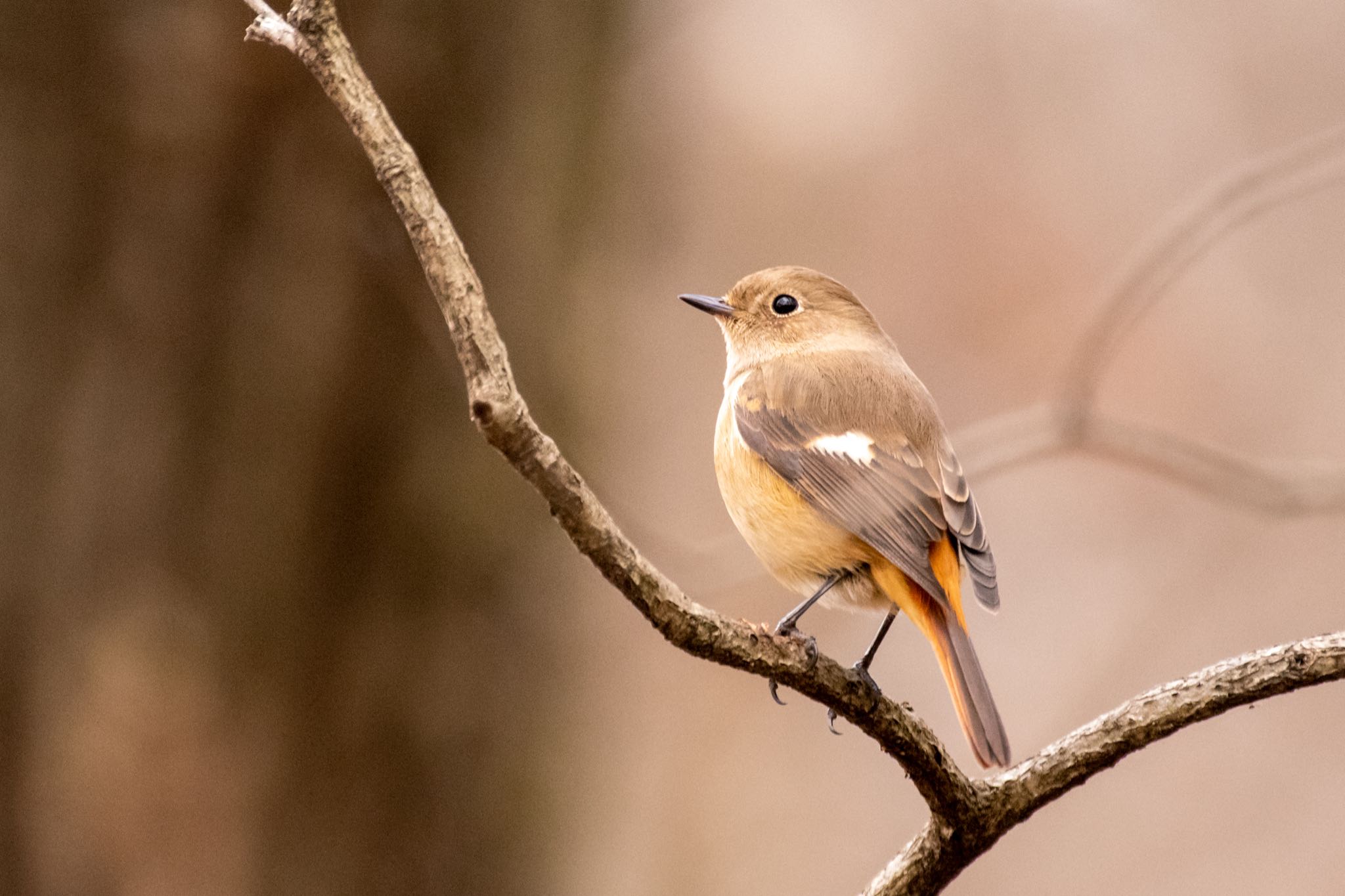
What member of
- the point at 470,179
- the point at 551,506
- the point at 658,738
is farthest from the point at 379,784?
the point at 658,738

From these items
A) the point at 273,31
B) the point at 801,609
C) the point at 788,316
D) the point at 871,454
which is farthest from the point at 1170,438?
the point at 273,31

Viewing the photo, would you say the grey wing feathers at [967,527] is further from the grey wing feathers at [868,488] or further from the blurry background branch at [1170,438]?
the blurry background branch at [1170,438]

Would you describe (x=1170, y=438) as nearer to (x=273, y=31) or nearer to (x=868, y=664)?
(x=868, y=664)

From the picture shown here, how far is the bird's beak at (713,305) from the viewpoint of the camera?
9.26ft

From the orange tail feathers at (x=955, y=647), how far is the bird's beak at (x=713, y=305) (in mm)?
800

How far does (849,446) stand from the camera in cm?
248

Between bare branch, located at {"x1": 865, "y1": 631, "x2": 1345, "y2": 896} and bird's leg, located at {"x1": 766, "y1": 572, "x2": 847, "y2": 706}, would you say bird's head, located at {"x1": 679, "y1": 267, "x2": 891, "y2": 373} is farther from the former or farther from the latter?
bare branch, located at {"x1": 865, "y1": 631, "x2": 1345, "y2": 896}

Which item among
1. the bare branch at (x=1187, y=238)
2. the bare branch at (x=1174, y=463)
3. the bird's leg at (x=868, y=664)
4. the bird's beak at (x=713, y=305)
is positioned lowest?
the bird's leg at (x=868, y=664)

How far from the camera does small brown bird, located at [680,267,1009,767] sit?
7.24ft

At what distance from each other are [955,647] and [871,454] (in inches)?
19.1

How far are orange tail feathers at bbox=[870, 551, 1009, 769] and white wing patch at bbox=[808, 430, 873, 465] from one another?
241 millimetres

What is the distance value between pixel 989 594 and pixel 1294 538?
4434mm

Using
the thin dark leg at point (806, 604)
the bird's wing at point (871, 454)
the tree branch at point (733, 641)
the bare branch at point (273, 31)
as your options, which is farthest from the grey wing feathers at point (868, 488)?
the bare branch at point (273, 31)

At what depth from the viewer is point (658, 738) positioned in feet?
19.5
